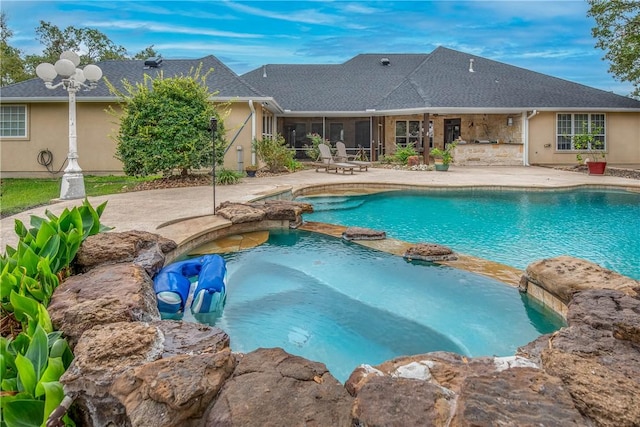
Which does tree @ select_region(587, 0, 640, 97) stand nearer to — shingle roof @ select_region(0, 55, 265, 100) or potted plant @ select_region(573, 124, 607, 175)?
potted plant @ select_region(573, 124, 607, 175)

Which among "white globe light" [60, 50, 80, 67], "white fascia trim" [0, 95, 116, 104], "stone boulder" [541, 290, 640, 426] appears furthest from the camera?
"white fascia trim" [0, 95, 116, 104]

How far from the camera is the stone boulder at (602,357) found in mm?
1976

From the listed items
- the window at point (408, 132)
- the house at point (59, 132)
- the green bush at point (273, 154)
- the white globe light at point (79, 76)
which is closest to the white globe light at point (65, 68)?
the white globe light at point (79, 76)

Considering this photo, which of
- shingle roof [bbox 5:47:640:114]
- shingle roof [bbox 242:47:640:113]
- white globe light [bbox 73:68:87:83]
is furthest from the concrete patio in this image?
shingle roof [bbox 242:47:640:113]

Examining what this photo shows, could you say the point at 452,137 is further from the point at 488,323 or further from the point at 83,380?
the point at 83,380

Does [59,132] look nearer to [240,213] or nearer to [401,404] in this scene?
[240,213]

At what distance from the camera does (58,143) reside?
590 inches

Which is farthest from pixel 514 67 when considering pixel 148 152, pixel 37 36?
pixel 37 36

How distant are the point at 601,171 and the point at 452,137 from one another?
7.82 m

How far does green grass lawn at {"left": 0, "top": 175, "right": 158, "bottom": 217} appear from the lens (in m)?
8.67

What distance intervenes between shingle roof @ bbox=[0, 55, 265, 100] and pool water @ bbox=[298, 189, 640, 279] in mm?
6090

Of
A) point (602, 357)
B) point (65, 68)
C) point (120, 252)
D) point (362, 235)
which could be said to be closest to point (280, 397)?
point (602, 357)

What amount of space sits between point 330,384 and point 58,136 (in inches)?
621

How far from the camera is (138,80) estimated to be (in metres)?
16.2
